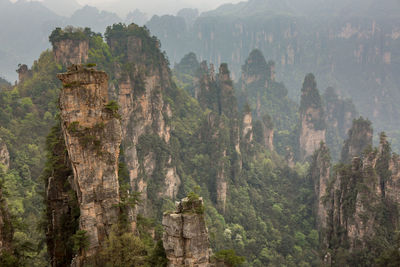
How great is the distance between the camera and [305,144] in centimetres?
8750

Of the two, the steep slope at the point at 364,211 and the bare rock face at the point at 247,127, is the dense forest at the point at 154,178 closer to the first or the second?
the steep slope at the point at 364,211

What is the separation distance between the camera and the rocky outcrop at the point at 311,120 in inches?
3401

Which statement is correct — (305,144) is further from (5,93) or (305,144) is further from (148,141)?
(5,93)

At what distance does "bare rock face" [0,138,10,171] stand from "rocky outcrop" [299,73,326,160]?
233 feet

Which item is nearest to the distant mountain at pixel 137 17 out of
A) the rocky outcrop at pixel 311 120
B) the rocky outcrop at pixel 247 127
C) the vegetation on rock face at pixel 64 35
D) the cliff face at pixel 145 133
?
the rocky outcrop at pixel 311 120

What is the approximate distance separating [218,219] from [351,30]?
154472mm

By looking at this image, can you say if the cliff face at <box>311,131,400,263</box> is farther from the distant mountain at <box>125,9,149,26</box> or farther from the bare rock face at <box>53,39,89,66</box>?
the distant mountain at <box>125,9,149,26</box>

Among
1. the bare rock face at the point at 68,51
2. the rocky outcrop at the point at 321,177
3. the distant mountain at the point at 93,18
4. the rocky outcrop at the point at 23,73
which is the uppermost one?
the distant mountain at the point at 93,18

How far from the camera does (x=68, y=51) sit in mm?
46969

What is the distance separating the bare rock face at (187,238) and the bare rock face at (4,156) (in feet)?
83.5

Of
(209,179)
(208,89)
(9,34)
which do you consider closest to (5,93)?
(209,179)

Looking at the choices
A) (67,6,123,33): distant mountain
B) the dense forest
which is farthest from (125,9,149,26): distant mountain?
the dense forest

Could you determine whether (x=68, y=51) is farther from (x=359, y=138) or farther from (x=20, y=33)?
(x=20, y=33)

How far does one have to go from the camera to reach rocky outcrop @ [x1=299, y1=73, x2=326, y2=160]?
86.4 metres
